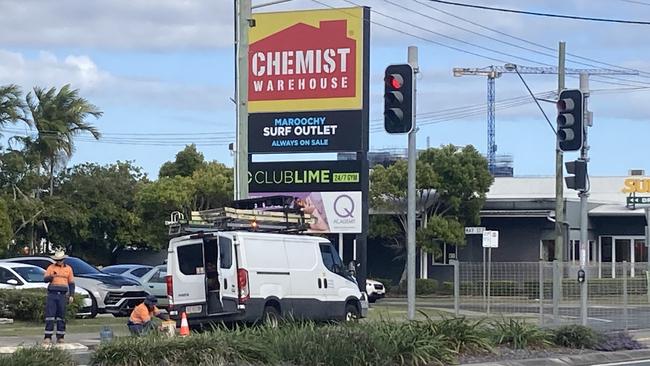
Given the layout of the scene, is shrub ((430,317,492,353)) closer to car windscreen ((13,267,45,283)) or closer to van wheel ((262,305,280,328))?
van wheel ((262,305,280,328))

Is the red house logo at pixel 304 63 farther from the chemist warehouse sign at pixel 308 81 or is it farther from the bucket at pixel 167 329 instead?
the bucket at pixel 167 329

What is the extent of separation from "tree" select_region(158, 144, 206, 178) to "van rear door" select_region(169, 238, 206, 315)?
134 feet

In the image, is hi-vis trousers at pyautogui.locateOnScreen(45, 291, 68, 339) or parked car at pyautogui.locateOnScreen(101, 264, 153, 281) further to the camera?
parked car at pyautogui.locateOnScreen(101, 264, 153, 281)

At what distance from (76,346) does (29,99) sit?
31.1 metres

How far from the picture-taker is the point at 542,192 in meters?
60.5

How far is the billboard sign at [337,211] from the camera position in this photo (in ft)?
104

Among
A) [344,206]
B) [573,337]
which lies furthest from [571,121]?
[344,206]

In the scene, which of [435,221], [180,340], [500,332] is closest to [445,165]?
[435,221]

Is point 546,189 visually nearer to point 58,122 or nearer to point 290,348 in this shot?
point 58,122

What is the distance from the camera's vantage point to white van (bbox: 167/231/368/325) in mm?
22078

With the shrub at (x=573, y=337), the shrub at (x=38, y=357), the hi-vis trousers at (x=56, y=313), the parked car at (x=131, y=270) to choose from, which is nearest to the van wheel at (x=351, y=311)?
the shrub at (x=573, y=337)

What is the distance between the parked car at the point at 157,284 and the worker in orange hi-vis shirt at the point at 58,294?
29.5 feet

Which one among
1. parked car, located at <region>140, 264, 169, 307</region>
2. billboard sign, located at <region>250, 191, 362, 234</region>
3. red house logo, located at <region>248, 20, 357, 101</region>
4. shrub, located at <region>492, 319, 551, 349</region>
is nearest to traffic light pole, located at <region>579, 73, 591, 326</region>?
shrub, located at <region>492, 319, 551, 349</region>

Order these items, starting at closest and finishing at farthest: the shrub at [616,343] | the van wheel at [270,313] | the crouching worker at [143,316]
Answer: the crouching worker at [143,316], the shrub at [616,343], the van wheel at [270,313]
